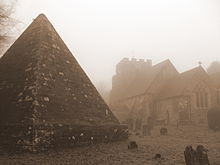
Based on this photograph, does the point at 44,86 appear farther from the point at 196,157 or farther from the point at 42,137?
the point at 196,157

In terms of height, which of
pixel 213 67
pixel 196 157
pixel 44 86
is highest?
pixel 213 67

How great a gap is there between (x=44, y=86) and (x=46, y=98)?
2.06 feet

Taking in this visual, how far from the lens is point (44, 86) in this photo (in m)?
9.88

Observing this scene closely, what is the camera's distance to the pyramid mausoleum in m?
8.56

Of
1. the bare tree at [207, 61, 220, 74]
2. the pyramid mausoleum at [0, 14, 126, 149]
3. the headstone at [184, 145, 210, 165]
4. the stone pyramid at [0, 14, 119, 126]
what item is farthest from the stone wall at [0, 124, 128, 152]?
the bare tree at [207, 61, 220, 74]

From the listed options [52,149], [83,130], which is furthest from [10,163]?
[83,130]

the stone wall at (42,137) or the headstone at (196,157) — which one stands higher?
the stone wall at (42,137)

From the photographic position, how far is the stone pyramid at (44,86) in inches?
360

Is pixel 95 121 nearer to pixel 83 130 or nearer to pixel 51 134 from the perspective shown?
pixel 83 130

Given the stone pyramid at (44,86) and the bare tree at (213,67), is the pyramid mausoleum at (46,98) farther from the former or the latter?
the bare tree at (213,67)

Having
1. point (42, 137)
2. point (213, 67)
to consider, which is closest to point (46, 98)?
point (42, 137)

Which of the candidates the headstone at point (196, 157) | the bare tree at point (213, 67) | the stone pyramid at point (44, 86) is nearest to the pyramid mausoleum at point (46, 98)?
the stone pyramid at point (44, 86)

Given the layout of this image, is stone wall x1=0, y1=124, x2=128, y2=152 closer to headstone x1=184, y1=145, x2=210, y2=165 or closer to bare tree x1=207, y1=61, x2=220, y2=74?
headstone x1=184, y1=145, x2=210, y2=165

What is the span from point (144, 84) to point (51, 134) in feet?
108
